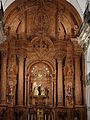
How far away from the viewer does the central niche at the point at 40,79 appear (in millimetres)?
29525

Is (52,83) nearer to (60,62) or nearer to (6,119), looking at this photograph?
(60,62)

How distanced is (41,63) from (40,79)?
154 centimetres

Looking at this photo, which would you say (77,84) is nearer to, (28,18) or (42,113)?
(42,113)

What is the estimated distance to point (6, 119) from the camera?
28.3m

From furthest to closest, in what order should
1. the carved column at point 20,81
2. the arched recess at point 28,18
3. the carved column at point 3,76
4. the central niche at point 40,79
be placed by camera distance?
the arched recess at point 28,18 → the central niche at point 40,79 → the carved column at point 20,81 → the carved column at point 3,76

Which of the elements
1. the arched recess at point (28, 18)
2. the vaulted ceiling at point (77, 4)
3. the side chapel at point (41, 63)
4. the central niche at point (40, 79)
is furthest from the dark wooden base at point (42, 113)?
the vaulted ceiling at point (77, 4)

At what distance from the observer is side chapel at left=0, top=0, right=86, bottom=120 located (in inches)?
1142

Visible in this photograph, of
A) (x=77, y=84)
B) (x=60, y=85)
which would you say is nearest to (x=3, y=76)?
(x=60, y=85)

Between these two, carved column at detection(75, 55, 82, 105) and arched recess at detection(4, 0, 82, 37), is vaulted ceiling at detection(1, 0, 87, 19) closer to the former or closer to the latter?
arched recess at detection(4, 0, 82, 37)

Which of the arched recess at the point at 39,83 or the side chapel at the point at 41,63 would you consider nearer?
the side chapel at the point at 41,63

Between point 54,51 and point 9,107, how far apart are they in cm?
667

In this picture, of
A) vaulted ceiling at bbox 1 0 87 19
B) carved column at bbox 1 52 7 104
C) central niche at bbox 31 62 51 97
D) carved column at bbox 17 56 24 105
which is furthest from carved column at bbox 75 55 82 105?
carved column at bbox 1 52 7 104

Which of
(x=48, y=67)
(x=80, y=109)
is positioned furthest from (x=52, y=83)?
(x=80, y=109)

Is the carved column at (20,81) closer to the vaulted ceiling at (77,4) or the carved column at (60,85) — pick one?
the carved column at (60,85)
